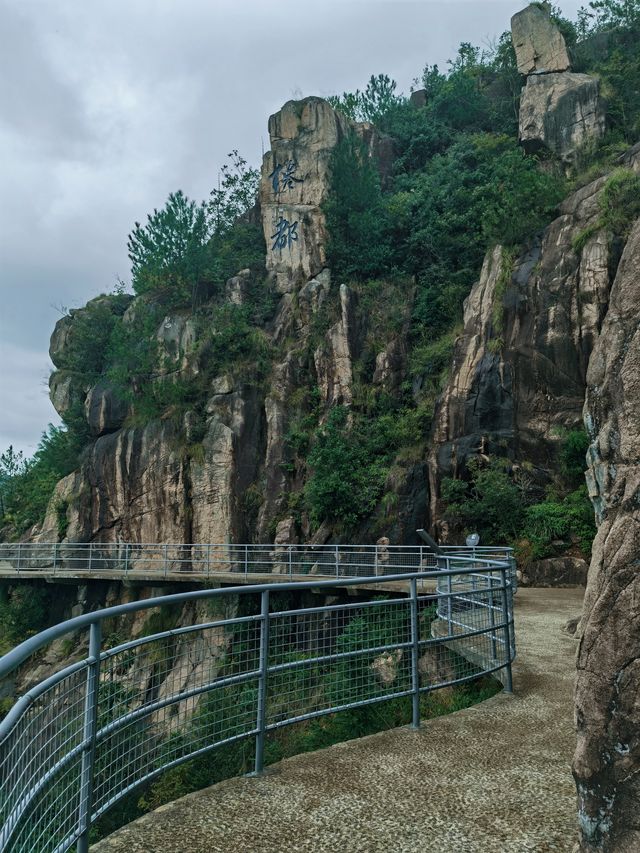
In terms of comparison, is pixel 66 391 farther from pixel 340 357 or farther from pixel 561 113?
pixel 561 113

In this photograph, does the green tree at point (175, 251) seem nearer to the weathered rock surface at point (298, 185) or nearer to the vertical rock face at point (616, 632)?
the weathered rock surface at point (298, 185)

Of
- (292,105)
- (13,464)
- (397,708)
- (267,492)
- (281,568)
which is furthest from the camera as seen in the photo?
(13,464)

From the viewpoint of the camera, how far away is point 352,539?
2131 cm

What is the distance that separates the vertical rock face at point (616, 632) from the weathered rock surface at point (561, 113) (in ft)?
92.4

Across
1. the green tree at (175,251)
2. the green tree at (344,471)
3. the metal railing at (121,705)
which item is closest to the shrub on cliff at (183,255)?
the green tree at (175,251)

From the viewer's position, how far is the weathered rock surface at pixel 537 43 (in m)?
29.3

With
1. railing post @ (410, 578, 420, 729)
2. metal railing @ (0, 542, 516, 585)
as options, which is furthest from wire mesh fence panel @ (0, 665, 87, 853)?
metal railing @ (0, 542, 516, 585)

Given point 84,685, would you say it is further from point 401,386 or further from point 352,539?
point 401,386

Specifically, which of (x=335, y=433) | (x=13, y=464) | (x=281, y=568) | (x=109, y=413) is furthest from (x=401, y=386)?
(x=13, y=464)

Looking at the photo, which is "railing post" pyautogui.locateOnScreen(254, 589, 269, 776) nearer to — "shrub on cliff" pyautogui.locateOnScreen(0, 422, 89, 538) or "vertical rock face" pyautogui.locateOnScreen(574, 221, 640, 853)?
"vertical rock face" pyautogui.locateOnScreen(574, 221, 640, 853)

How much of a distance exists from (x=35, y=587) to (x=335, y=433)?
12.9 metres

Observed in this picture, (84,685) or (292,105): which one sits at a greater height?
(292,105)

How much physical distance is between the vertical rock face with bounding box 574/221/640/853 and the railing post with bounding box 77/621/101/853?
7.38 feet

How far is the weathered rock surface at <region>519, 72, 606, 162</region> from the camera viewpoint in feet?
88.1
